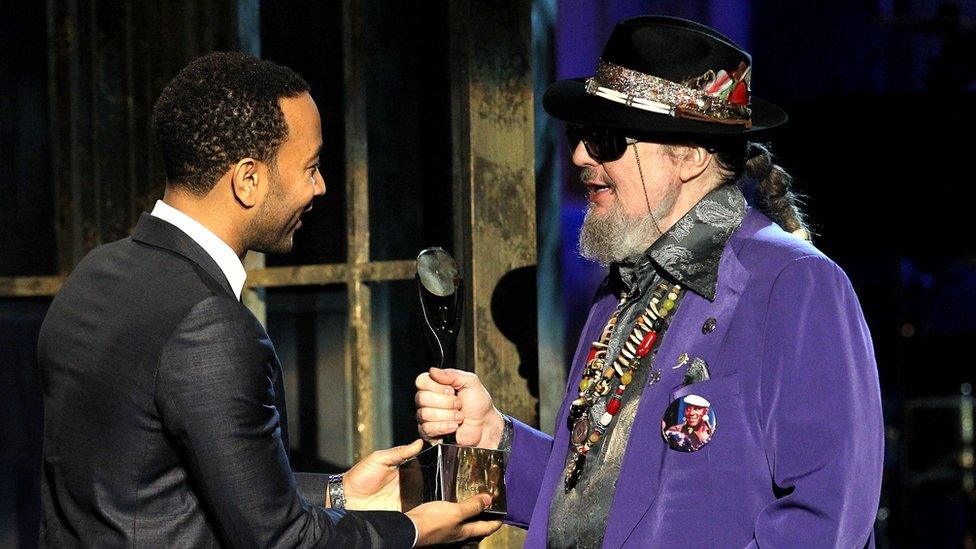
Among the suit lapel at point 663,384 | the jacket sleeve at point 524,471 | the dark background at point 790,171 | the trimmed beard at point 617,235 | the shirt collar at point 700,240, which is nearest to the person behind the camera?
the suit lapel at point 663,384

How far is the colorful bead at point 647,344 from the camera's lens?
1941 mm

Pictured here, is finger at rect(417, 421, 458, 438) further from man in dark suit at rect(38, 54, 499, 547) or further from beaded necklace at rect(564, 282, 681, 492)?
man in dark suit at rect(38, 54, 499, 547)

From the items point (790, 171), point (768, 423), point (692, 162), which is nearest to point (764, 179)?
point (692, 162)

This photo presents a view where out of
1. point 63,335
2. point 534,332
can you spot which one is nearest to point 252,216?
point 63,335

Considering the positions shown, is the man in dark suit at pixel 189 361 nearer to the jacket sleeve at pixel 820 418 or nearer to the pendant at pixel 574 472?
the pendant at pixel 574 472

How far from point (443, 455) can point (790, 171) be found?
7.82ft

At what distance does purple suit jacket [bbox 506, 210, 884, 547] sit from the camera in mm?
1659

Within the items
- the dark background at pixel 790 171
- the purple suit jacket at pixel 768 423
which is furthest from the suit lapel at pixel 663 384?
the dark background at pixel 790 171

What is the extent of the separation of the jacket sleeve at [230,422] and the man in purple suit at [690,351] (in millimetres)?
509

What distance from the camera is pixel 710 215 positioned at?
6.38 ft

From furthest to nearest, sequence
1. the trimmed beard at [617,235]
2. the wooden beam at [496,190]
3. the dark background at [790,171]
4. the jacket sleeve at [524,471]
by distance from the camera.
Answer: the wooden beam at [496,190] < the dark background at [790,171] < the jacket sleeve at [524,471] < the trimmed beard at [617,235]

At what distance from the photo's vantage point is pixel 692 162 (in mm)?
1990

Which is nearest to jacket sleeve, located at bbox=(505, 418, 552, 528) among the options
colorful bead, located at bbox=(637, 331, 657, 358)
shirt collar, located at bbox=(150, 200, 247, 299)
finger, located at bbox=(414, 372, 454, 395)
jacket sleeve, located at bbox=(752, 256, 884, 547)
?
finger, located at bbox=(414, 372, 454, 395)

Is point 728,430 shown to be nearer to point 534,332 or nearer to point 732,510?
point 732,510
